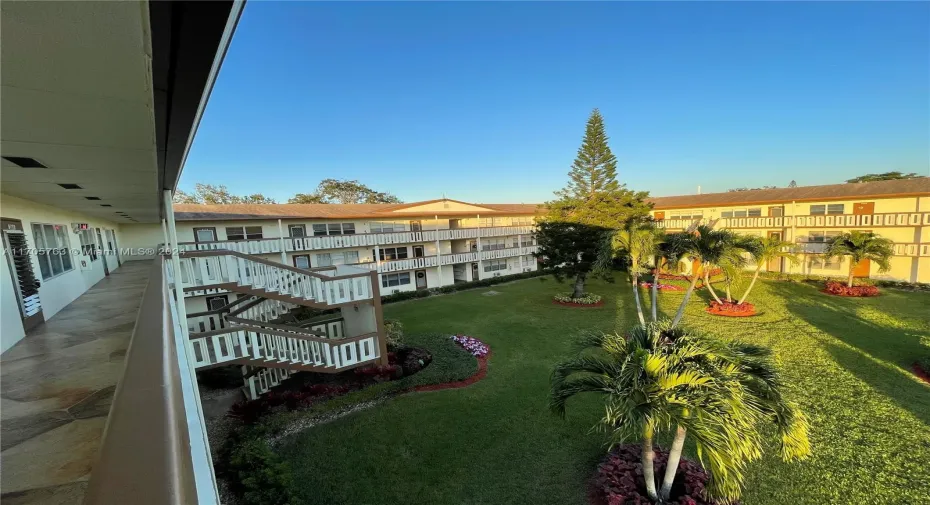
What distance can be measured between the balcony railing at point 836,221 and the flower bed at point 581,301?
1392 cm

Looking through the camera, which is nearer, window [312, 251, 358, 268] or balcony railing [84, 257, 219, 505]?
balcony railing [84, 257, 219, 505]

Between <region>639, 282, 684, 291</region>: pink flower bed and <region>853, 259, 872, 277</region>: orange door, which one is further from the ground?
<region>853, 259, 872, 277</region>: orange door

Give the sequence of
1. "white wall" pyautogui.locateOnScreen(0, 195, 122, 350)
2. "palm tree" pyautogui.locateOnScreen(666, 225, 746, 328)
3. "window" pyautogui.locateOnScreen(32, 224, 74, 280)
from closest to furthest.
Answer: "white wall" pyautogui.locateOnScreen(0, 195, 122, 350) < "window" pyautogui.locateOnScreen(32, 224, 74, 280) < "palm tree" pyautogui.locateOnScreen(666, 225, 746, 328)

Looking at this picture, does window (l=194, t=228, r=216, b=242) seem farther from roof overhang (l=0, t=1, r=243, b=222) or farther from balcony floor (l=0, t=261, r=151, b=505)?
roof overhang (l=0, t=1, r=243, b=222)

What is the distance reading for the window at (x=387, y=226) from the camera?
22.3m

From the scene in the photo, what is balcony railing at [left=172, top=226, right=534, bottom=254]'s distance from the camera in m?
15.5

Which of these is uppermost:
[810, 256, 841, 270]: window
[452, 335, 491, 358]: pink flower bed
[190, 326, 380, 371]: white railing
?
[190, 326, 380, 371]: white railing

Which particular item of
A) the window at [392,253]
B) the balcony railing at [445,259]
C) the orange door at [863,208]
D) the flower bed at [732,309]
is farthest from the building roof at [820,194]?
the window at [392,253]

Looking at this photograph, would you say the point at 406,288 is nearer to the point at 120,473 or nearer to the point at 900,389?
the point at 900,389

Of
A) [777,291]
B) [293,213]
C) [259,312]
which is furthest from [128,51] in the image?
[777,291]

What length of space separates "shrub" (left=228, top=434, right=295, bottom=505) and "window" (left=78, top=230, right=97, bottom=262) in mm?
7913

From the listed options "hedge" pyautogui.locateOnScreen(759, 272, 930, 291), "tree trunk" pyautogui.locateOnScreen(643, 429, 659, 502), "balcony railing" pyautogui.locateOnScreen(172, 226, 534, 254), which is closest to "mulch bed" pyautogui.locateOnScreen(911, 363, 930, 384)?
"tree trunk" pyautogui.locateOnScreen(643, 429, 659, 502)

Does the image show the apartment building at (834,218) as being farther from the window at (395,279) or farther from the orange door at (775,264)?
the window at (395,279)

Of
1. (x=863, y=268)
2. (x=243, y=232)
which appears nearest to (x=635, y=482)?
(x=243, y=232)
